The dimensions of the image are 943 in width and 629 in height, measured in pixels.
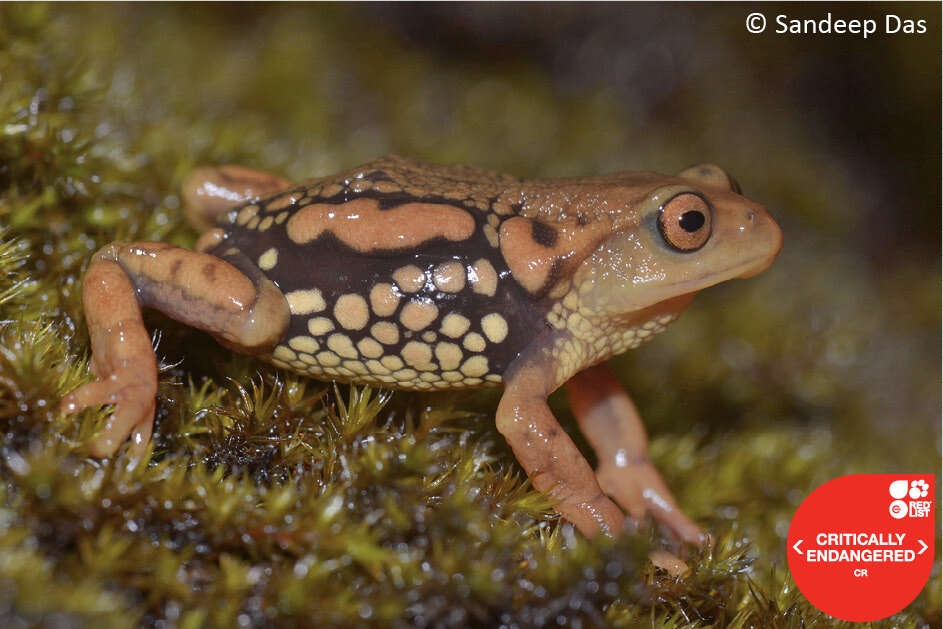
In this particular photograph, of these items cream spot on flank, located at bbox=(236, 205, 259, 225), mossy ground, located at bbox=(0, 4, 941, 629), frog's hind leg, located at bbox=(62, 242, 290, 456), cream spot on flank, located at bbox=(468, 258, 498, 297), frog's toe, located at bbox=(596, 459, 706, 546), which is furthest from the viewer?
frog's toe, located at bbox=(596, 459, 706, 546)

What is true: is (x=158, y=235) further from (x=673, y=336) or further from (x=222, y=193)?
(x=673, y=336)

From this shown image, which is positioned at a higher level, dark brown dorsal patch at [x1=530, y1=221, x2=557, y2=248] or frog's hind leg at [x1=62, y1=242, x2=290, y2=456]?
dark brown dorsal patch at [x1=530, y1=221, x2=557, y2=248]

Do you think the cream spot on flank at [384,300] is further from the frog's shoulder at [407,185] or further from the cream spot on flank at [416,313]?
the frog's shoulder at [407,185]

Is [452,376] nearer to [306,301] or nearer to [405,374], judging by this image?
[405,374]

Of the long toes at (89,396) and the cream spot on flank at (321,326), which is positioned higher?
the cream spot on flank at (321,326)

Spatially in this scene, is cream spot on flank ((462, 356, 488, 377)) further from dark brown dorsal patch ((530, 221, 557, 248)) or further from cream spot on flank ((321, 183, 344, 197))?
cream spot on flank ((321, 183, 344, 197))

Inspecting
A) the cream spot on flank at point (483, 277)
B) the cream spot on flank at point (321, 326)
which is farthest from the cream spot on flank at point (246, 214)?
the cream spot on flank at point (483, 277)

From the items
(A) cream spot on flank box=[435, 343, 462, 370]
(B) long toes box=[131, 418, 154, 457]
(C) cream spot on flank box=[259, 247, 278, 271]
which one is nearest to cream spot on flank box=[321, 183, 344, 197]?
(C) cream spot on flank box=[259, 247, 278, 271]

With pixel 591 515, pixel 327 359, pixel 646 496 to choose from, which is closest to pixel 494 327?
pixel 327 359
